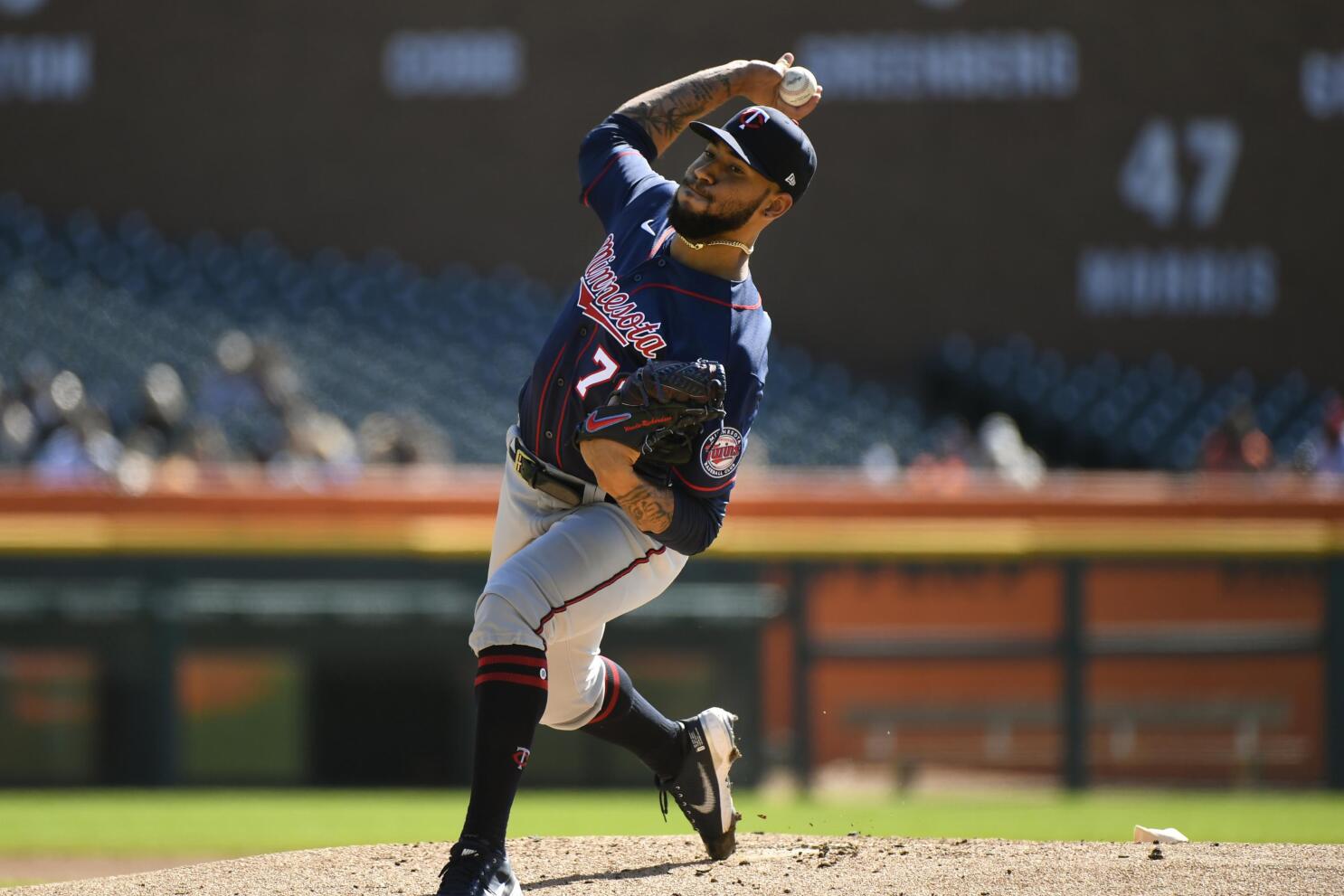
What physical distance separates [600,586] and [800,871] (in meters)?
0.80

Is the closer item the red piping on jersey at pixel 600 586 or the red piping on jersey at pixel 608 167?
the red piping on jersey at pixel 600 586

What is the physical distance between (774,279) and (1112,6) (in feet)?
10.1

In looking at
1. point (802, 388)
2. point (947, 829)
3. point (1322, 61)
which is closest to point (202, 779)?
point (947, 829)

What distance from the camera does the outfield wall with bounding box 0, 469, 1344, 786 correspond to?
22.5 ft

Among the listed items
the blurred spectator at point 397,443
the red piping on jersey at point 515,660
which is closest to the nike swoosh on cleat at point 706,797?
the red piping on jersey at point 515,660

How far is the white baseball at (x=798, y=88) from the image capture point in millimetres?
3738

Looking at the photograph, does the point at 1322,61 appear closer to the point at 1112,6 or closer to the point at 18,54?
the point at 1112,6

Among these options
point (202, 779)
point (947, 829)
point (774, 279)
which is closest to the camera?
point (947, 829)

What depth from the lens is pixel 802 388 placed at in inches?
488

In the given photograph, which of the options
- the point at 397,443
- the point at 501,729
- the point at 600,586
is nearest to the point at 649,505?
the point at 600,586

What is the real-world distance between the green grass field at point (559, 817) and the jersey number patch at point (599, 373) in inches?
79.3

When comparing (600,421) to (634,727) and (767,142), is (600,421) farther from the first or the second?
(634,727)

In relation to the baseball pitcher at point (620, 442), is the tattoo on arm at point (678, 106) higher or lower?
higher

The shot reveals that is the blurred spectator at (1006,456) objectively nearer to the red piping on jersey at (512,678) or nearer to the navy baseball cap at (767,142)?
the navy baseball cap at (767,142)
